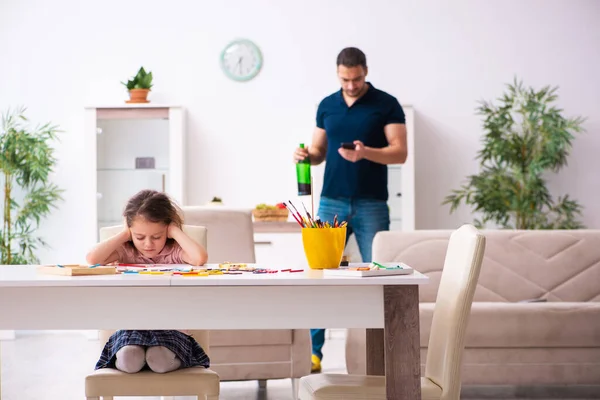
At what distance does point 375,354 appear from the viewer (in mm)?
2805

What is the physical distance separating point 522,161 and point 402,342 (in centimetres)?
447

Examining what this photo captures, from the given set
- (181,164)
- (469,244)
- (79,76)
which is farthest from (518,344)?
(79,76)

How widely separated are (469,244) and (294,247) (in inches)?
155

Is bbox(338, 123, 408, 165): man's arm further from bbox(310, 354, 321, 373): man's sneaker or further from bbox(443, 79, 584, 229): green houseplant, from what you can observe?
bbox(443, 79, 584, 229): green houseplant

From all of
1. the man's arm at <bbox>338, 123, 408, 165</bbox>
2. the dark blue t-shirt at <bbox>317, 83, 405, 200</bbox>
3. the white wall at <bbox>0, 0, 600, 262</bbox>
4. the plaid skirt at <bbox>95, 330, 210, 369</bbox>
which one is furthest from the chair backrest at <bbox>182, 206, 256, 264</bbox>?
the white wall at <bbox>0, 0, 600, 262</bbox>

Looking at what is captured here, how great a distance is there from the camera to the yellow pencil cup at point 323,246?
2643 millimetres

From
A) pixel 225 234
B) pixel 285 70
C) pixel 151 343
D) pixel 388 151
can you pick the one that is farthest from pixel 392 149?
pixel 285 70

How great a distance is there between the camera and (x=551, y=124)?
642 centimetres

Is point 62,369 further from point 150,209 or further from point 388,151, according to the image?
A: point 150,209

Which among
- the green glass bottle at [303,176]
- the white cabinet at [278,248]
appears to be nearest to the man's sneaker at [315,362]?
the green glass bottle at [303,176]

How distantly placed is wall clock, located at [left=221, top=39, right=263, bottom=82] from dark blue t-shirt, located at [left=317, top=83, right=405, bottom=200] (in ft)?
8.08

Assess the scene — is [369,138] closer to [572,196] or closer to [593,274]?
[593,274]

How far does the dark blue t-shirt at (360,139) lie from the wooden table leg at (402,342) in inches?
84.6

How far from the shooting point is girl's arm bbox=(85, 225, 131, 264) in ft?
9.99
